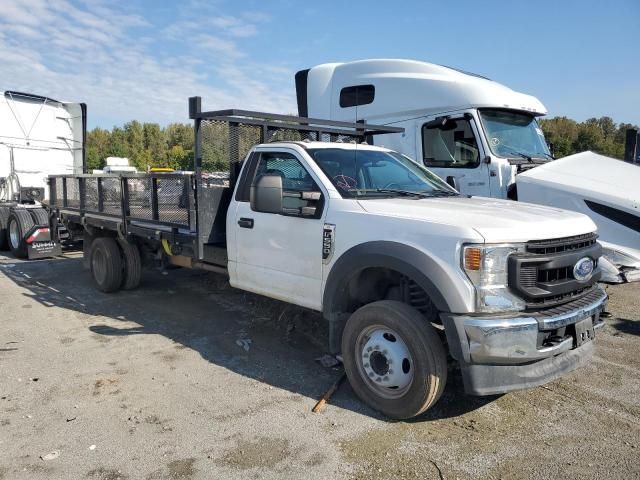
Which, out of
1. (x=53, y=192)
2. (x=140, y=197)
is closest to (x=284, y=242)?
(x=140, y=197)

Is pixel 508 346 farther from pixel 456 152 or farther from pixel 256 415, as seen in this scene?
pixel 456 152

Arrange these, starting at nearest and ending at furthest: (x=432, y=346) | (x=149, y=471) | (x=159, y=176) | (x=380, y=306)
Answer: (x=149, y=471) → (x=432, y=346) → (x=380, y=306) → (x=159, y=176)

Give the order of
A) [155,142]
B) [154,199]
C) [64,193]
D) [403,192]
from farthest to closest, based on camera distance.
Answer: [155,142] < [64,193] < [154,199] < [403,192]

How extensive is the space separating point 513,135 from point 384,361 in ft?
16.7

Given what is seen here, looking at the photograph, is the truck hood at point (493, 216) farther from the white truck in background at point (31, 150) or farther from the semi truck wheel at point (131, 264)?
the white truck in background at point (31, 150)

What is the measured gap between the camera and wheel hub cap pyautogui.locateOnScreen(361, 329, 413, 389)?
3.72m

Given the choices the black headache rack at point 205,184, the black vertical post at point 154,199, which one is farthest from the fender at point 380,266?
the black vertical post at point 154,199

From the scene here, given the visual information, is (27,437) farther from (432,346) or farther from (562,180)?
(562,180)

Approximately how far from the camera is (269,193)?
4438 mm

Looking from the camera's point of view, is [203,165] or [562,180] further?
[562,180]

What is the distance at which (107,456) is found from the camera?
131 inches

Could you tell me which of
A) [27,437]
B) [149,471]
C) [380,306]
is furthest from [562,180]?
[27,437]

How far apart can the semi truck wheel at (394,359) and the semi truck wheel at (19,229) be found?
8.91 m

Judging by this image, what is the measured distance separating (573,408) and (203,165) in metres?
4.02
